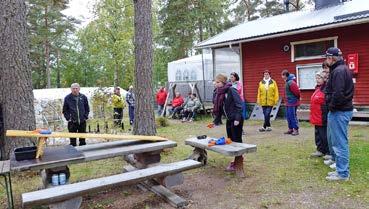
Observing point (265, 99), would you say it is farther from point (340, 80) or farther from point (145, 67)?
point (340, 80)

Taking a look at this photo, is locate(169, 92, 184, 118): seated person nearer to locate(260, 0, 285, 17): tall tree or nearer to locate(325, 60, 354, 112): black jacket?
locate(325, 60, 354, 112): black jacket

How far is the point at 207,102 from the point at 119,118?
4486 millimetres

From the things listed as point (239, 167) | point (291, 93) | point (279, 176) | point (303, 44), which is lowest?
point (279, 176)

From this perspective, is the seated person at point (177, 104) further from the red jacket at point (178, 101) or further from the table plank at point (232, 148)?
the table plank at point (232, 148)

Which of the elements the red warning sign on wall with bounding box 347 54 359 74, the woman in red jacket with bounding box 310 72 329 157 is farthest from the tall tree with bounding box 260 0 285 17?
the woman in red jacket with bounding box 310 72 329 157

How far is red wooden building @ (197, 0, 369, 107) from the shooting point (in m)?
11.3

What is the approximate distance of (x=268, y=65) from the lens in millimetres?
13945

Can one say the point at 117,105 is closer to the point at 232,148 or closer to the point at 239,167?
the point at 239,167

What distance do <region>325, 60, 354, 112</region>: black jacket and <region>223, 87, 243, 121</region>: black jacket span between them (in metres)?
1.55

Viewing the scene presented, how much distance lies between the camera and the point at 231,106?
21.0 feet

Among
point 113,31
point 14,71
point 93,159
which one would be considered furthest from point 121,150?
point 113,31

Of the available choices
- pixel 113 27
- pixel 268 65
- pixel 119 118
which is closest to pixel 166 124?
pixel 119 118

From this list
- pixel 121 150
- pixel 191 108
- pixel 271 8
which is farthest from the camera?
pixel 271 8

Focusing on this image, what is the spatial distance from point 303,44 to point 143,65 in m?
6.77
